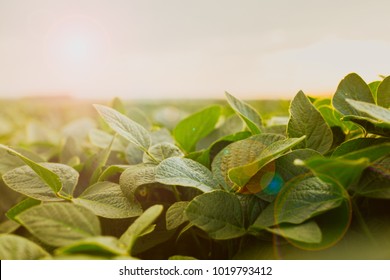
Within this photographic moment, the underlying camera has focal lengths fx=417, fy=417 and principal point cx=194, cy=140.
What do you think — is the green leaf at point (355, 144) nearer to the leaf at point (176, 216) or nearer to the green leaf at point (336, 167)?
the green leaf at point (336, 167)

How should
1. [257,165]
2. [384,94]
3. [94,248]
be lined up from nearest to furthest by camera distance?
[94,248] < [257,165] < [384,94]

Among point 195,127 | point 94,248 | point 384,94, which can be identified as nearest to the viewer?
point 94,248

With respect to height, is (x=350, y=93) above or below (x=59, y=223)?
above

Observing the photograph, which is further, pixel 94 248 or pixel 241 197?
pixel 241 197

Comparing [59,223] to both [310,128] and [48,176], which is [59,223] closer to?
[48,176]

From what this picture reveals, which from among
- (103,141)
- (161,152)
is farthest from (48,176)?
(103,141)

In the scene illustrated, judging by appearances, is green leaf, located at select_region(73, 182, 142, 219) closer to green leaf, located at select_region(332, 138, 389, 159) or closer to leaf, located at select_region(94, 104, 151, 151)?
leaf, located at select_region(94, 104, 151, 151)

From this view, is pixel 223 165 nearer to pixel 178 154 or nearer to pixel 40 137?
pixel 178 154
